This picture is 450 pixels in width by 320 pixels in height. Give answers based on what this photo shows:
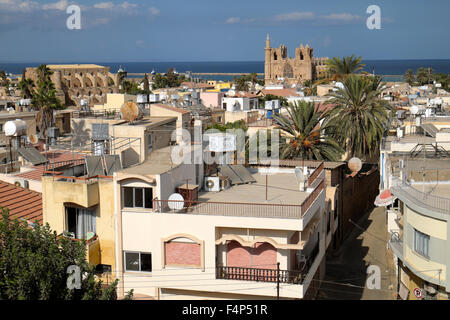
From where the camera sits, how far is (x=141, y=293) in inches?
652

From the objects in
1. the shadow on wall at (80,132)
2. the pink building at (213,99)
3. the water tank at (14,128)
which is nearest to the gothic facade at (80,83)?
the pink building at (213,99)

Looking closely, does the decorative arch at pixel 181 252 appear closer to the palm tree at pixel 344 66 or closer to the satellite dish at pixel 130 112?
the satellite dish at pixel 130 112

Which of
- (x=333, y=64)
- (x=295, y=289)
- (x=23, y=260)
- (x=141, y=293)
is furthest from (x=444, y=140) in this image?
(x=333, y=64)

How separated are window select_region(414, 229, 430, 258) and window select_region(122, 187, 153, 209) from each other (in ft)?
24.5

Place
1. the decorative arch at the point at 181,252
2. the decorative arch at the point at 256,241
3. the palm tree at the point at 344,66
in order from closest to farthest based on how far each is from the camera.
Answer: the decorative arch at the point at 256,241, the decorative arch at the point at 181,252, the palm tree at the point at 344,66

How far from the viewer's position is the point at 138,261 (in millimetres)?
16672

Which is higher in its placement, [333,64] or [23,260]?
[333,64]

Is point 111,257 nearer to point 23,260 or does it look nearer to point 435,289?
point 23,260

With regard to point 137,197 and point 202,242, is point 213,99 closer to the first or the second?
point 137,197

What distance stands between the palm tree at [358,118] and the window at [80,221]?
16978 mm

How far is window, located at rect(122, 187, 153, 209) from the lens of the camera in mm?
16469

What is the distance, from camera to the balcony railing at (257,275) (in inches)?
628

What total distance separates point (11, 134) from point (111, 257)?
11083mm

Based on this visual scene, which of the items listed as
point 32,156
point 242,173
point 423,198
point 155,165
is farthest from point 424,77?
point 155,165
